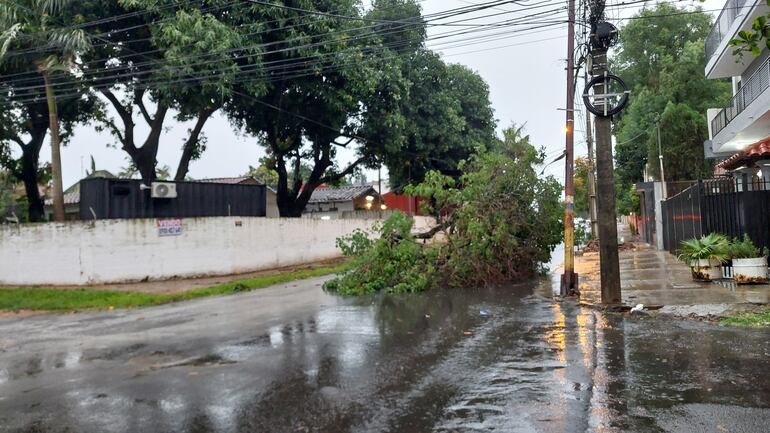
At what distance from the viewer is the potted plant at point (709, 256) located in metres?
12.2

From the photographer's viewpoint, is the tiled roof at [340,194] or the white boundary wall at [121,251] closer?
the white boundary wall at [121,251]

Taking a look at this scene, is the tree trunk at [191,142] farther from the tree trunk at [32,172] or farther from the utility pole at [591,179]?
the utility pole at [591,179]

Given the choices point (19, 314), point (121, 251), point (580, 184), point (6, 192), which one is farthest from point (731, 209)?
point (580, 184)

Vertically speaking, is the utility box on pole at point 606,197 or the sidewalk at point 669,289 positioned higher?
the utility box on pole at point 606,197

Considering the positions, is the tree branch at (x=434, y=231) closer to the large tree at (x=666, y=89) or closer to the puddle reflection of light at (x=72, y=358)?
the puddle reflection of light at (x=72, y=358)

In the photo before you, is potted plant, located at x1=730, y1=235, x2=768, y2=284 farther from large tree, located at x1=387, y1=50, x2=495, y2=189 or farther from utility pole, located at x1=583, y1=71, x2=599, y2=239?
large tree, located at x1=387, y1=50, x2=495, y2=189

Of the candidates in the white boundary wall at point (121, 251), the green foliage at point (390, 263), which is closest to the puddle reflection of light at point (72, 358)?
the green foliage at point (390, 263)

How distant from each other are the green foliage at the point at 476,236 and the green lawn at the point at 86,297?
3587mm

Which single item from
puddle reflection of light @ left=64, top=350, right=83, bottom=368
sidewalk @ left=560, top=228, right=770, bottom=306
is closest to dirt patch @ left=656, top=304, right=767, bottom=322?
sidewalk @ left=560, top=228, right=770, bottom=306

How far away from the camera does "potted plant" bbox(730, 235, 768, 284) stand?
1159 centimetres

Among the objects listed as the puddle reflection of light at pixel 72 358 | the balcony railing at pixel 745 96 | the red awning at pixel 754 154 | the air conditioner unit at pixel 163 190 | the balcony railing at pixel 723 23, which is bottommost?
the puddle reflection of light at pixel 72 358

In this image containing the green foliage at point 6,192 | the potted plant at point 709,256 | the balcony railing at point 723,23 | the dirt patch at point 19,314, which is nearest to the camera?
the potted plant at point 709,256

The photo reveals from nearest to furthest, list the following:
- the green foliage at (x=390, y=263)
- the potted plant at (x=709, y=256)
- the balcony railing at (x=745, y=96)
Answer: the potted plant at (x=709, y=256)
the green foliage at (x=390, y=263)
the balcony railing at (x=745, y=96)

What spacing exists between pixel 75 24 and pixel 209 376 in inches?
649
